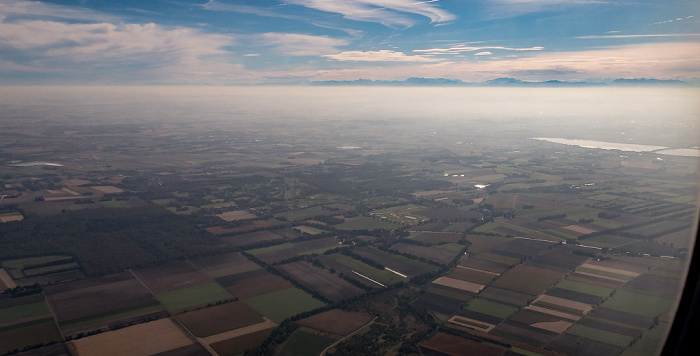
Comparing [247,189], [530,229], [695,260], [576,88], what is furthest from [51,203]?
[576,88]

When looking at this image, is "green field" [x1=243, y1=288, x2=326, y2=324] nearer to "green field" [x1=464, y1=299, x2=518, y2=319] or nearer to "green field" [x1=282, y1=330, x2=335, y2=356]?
"green field" [x1=282, y1=330, x2=335, y2=356]

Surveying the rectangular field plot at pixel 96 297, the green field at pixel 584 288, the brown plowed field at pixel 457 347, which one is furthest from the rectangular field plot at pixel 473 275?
the rectangular field plot at pixel 96 297

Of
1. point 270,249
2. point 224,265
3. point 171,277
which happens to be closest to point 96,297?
point 171,277

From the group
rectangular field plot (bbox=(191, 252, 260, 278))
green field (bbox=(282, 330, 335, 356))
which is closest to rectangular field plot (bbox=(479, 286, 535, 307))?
green field (bbox=(282, 330, 335, 356))

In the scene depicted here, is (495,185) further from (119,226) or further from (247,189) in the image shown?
(119,226)

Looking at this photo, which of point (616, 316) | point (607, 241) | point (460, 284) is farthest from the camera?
point (607, 241)

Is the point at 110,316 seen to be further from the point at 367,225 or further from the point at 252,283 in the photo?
the point at 367,225
